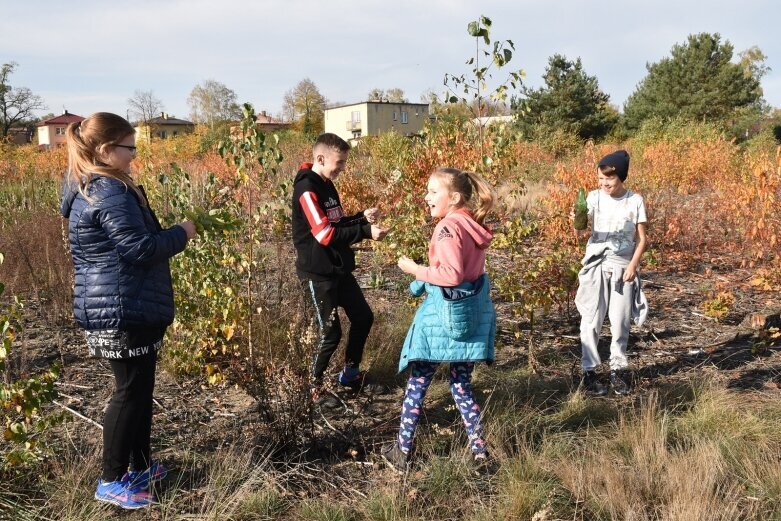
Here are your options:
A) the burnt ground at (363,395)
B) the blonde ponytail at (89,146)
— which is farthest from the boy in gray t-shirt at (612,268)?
the blonde ponytail at (89,146)

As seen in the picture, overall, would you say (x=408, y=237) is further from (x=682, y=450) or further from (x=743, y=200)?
(x=743, y=200)

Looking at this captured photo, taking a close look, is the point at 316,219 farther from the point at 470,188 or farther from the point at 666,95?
the point at 666,95

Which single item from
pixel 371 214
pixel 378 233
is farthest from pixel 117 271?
pixel 371 214

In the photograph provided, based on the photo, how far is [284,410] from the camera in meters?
3.05

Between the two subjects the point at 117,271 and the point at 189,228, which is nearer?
the point at 117,271

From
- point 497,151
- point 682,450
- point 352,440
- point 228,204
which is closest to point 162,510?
point 352,440

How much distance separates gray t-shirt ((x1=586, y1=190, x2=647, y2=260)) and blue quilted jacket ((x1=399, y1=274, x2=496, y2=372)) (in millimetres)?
1374

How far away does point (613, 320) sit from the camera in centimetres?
386

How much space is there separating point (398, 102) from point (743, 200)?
6472cm

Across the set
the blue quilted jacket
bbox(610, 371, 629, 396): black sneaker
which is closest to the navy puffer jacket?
the blue quilted jacket

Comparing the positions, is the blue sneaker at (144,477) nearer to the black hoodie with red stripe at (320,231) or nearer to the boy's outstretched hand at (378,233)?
the black hoodie with red stripe at (320,231)

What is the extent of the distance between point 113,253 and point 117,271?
7cm

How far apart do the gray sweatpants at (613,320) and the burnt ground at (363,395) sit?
203mm

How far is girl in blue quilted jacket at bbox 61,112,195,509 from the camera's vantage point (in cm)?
231
